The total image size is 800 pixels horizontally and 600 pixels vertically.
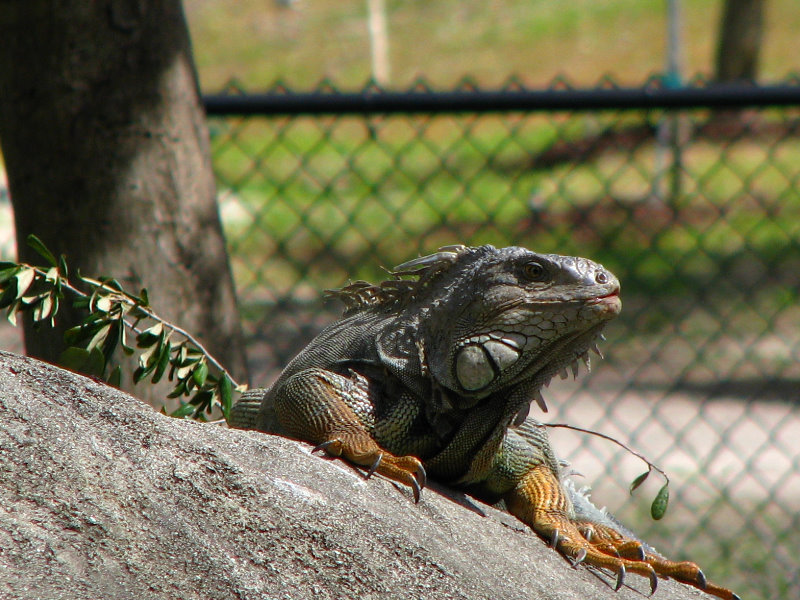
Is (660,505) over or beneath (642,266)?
over

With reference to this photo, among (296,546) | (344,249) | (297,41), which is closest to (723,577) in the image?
(296,546)

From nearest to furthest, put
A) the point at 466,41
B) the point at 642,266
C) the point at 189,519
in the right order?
the point at 189,519 < the point at 642,266 < the point at 466,41

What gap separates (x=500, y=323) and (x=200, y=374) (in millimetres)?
845

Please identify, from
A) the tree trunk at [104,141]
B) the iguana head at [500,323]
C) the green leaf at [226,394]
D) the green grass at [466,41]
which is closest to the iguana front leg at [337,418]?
the iguana head at [500,323]

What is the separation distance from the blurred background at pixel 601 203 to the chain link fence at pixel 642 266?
3cm

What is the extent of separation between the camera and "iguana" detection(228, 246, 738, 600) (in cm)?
216

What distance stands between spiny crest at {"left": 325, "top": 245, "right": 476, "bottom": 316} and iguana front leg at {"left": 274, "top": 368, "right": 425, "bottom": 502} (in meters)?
0.28

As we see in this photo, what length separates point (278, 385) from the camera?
2.49 metres

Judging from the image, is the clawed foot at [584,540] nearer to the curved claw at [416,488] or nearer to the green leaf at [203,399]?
the curved claw at [416,488]

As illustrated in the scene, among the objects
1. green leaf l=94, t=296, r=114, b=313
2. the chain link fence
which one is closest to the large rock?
green leaf l=94, t=296, r=114, b=313

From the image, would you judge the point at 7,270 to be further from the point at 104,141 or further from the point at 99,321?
the point at 104,141

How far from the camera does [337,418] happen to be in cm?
217

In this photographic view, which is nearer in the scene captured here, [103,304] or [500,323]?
[500,323]

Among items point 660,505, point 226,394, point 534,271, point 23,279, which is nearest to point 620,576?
point 660,505
